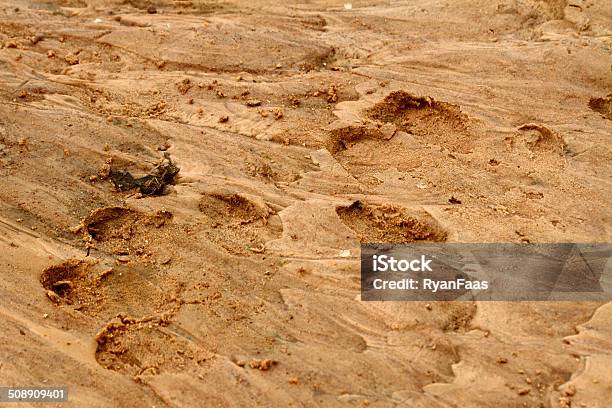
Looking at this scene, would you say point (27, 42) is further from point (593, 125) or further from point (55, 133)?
point (593, 125)

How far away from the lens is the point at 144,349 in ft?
11.3

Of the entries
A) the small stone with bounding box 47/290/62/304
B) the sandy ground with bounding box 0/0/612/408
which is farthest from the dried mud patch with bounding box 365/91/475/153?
the small stone with bounding box 47/290/62/304

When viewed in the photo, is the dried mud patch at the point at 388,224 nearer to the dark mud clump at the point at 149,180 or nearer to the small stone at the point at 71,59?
the dark mud clump at the point at 149,180

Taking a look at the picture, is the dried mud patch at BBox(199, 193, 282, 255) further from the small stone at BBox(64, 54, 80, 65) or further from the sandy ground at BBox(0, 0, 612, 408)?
the small stone at BBox(64, 54, 80, 65)

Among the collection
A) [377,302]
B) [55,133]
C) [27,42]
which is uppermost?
[27,42]

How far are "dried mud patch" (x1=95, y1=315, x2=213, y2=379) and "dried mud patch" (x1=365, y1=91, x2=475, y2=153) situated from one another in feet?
7.19

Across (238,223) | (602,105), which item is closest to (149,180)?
(238,223)

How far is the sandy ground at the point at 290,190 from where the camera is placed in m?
3.35

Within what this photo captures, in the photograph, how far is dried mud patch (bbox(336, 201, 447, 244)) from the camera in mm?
4082

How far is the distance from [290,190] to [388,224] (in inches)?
24.3

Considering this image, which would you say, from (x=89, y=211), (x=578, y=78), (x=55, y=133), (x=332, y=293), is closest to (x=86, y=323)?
(x=89, y=211)

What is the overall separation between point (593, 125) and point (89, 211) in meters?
3.28

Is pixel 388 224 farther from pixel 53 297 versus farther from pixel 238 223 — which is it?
pixel 53 297

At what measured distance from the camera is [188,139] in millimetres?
4711
